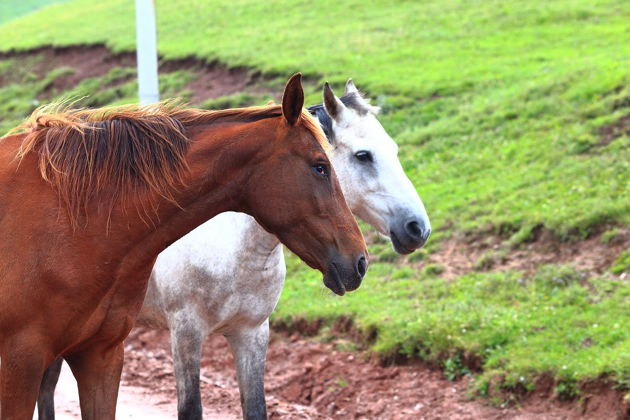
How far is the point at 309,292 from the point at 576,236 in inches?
118

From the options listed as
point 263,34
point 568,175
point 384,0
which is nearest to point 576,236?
point 568,175

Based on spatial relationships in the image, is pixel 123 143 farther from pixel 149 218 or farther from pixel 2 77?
pixel 2 77

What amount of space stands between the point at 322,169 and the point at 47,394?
340 centimetres

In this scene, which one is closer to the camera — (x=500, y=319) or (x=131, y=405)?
(x=131, y=405)

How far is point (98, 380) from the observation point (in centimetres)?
436

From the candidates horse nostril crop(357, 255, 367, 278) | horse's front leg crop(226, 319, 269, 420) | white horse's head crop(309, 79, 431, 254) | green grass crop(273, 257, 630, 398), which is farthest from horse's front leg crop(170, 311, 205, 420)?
green grass crop(273, 257, 630, 398)

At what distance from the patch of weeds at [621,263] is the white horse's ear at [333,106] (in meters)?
4.02

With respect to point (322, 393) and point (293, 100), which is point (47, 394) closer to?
point (322, 393)

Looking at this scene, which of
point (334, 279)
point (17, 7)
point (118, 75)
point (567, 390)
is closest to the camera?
point (334, 279)


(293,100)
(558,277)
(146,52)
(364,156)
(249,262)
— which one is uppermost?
(146,52)

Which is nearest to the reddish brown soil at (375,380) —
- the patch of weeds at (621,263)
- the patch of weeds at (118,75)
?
Answer: the patch of weeds at (621,263)

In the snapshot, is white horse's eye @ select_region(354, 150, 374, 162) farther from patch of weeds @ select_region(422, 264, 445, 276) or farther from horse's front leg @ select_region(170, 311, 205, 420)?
patch of weeds @ select_region(422, 264, 445, 276)

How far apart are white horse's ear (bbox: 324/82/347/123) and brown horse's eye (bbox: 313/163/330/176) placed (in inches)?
64.0

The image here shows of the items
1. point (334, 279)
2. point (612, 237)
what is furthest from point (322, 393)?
point (334, 279)
